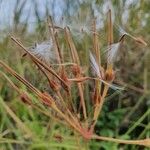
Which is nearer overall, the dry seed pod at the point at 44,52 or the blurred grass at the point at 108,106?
the dry seed pod at the point at 44,52

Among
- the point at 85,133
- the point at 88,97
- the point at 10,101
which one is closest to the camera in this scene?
→ the point at 85,133

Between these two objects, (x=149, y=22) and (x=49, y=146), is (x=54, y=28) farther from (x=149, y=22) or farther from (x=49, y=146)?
(x=149, y=22)

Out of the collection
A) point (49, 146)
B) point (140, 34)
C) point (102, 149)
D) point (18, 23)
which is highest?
point (18, 23)

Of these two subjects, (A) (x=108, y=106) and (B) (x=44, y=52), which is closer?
(B) (x=44, y=52)

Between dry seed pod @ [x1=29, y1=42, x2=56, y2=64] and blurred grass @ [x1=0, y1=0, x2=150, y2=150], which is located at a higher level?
dry seed pod @ [x1=29, y1=42, x2=56, y2=64]

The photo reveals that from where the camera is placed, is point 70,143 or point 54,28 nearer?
point 54,28

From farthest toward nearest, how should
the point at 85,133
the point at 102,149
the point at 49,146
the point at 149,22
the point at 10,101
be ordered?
the point at 149,22, the point at 10,101, the point at 102,149, the point at 49,146, the point at 85,133

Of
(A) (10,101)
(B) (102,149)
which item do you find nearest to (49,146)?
(B) (102,149)

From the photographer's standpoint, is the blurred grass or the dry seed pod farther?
the blurred grass

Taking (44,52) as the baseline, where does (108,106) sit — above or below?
below

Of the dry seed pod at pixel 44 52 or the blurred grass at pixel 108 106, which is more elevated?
the dry seed pod at pixel 44 52

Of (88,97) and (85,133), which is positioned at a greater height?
(85,133)
